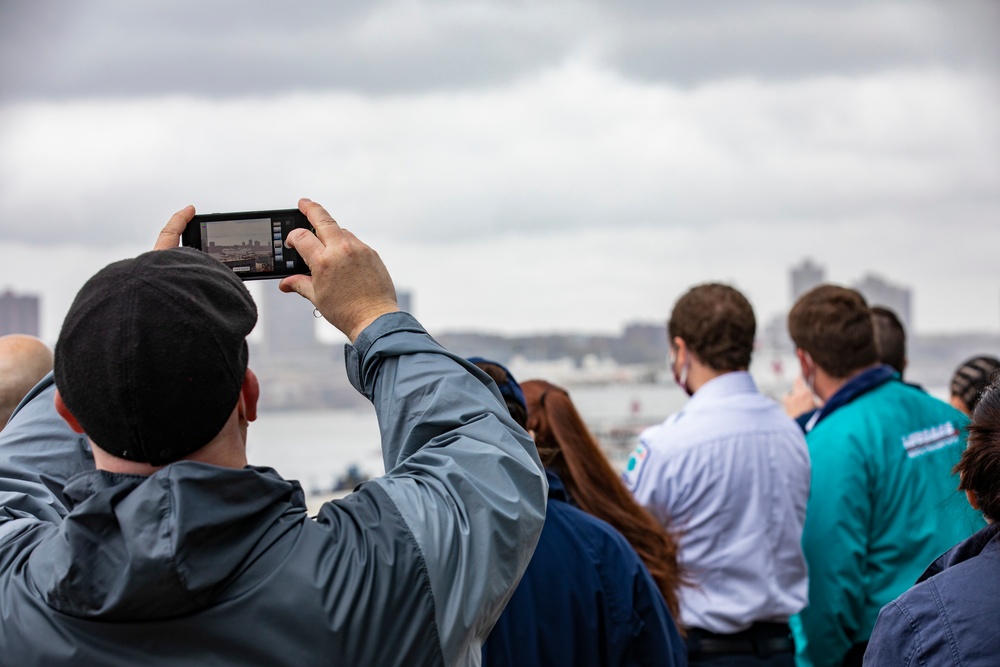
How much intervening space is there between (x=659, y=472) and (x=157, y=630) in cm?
158

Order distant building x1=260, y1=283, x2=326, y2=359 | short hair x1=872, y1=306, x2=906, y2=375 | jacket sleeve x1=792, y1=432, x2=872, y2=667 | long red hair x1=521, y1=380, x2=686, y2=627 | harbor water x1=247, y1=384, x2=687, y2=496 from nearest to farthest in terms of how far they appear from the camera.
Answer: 1. long red hair x1=521, y1=380, x2=686, y2=627
2. jacket sleeve x1=792, y1=432, x2=872, y2=667
3. short hair x1=872, y1=306, x2=906, y2=375
4. distant building x1=260, y1=283, x2=326, y2=359
5. harbor water x1=247, y1=384, x2=687, y2=496

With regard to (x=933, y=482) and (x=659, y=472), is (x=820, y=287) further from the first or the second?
(x=659, y=472)

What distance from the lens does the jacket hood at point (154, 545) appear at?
2.25 feet

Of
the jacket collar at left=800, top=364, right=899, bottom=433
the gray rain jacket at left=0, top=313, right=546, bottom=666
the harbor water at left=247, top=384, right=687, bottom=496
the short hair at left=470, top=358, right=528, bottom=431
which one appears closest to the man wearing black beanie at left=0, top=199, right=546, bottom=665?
the gray rain jacket at left=0, top=313, right=546, bottom=666

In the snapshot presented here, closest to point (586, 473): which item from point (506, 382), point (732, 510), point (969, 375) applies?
point (506, 382)

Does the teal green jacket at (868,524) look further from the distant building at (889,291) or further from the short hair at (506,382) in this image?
the distant building at (889,291)

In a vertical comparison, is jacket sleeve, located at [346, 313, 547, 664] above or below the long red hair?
above

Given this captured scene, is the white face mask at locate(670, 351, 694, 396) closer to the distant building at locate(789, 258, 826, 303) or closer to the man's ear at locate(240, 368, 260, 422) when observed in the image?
the man's ear at locate(240, 368, 260, 422)

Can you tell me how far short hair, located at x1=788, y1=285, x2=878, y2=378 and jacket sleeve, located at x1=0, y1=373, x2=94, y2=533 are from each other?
195 cm

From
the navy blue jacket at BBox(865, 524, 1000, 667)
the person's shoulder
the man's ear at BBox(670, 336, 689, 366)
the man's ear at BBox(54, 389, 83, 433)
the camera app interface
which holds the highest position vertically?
the camera app interface

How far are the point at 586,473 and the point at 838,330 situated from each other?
988 millimetres

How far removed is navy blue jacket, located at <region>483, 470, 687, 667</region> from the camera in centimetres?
143

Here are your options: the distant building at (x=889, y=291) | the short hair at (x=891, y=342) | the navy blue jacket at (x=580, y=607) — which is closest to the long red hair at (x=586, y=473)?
the navy blue jacket at (x=580, y=607)

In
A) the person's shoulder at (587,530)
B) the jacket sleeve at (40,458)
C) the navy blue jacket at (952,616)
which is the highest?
the jacket sleeve at (40,458)
